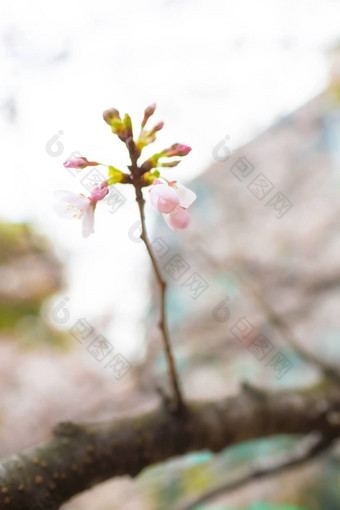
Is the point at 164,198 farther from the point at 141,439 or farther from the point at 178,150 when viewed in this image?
the point at 141,439

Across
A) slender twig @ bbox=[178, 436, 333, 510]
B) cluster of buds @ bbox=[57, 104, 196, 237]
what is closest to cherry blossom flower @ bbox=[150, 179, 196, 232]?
cluster of buds @ bbox=[57, 104, 196, 237]

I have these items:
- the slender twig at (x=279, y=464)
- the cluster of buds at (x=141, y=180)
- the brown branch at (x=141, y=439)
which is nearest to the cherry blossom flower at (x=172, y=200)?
the cluster of buds at (x=141, y=180)

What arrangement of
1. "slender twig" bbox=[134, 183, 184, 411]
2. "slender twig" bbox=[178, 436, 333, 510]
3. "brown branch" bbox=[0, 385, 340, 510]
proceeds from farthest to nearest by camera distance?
"slender twig" bbox=[178, 436, 333, 510], "brown branch" bbox=[0, 385, 340, 510], "slender twig" bbox=[134, 183, 184, 411]

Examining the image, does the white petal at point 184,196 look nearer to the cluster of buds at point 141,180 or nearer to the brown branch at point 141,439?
the cluster of buds at point 141,180

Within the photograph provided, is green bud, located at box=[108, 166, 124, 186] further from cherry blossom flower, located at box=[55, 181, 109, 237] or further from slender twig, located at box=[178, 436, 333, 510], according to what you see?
slender twig, located at box=[178, 436, 333, 510]

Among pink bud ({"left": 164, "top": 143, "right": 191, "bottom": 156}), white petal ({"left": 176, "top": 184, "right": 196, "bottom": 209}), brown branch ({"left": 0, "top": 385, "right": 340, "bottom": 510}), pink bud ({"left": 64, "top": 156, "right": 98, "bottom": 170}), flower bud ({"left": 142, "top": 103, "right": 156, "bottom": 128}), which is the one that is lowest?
brown branch ({"left": 0, "top": 385, "right": 340, "bottom": 510})

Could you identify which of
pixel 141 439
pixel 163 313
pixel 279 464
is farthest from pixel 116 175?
pixel 279 464

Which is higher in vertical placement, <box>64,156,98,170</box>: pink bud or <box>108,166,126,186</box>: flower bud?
<box>64,156,98,170</box>: pink bud
